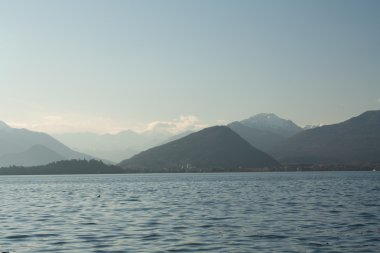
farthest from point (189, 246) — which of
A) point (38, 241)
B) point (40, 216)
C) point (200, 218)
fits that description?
point (40, 216)

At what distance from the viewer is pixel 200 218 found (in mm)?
63500

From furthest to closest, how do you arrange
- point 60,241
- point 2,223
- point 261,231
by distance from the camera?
point 2,223 < point 261,231 < point 60,241

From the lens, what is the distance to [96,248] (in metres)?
41.5

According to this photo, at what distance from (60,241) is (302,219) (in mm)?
28816

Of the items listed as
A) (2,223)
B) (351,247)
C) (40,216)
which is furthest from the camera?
(40,216)

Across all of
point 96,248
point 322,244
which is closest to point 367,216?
point 322,244

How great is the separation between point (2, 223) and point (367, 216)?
43.0m

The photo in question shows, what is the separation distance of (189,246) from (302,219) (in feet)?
76.6

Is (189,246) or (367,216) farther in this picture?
(367,216)

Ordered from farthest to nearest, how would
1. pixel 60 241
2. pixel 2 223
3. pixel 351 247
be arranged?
pixel 2 223 → pixel 60 241 → pixel 351 247

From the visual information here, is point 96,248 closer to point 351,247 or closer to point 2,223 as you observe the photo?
point 351,247

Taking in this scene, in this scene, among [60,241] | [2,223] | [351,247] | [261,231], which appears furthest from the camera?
[2,223]

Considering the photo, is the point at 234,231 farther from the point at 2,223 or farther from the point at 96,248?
the point at 2,223

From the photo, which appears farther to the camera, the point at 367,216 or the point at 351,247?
the point at 367,216
